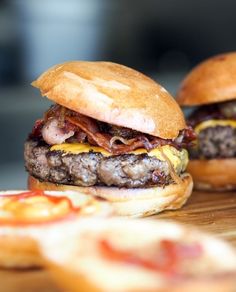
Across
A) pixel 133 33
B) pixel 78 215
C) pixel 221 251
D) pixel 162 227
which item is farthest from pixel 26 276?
pixel 133 33

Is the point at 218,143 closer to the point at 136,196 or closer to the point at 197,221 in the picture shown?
the point at 197,221

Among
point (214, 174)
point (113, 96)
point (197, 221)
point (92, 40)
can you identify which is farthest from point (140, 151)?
point (92, 40)

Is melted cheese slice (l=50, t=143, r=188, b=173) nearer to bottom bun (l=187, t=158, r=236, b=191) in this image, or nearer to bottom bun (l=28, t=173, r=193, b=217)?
bottom bun (l=28, t=173, r=193, b=217)

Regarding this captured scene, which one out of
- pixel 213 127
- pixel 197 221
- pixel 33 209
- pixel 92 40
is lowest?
pixel 197 221

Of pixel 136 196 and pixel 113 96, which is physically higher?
pixel 113 96

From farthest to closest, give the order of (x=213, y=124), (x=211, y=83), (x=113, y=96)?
(x=213, y=124) < (x=211, y=83) < (x=113, y=96)

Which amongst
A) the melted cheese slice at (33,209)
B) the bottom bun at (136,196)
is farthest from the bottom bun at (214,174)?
the melted cheese slice at (33,209)
